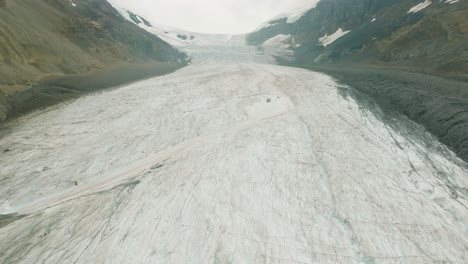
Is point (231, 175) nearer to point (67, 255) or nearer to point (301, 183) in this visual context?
point (301, 183)

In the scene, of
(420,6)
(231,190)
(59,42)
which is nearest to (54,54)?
(59,42)

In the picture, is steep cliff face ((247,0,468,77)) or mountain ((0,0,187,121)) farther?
steep cliff face ((247,0,468,77))

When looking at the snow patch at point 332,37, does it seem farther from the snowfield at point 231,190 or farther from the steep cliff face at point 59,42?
the snowfield at point 231,190

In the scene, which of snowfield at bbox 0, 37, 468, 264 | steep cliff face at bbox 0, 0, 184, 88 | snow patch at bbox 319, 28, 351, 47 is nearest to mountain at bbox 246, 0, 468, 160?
snow patch at bbox 319, 28, 351, 47

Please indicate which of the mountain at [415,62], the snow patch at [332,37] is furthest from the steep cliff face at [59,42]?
the snow patch at [332,37]

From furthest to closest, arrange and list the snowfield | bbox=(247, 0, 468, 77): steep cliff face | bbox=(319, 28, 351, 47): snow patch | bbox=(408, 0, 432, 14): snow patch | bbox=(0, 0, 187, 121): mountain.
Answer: bbox=(319, 28, 351, 47): snow patch, bbox=(408, 0, 432, 14): snow patch, bbox=(247, 0, 468, 77): steep cliff face, bbox=(0, 0, 187, 121): mountain, the snowfield

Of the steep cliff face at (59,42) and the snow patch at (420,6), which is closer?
the steep cliff face at (59,42)

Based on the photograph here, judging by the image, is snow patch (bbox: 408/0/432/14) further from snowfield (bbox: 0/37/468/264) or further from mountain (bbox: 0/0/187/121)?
snowfield (bbox: 0/37/468/264)
